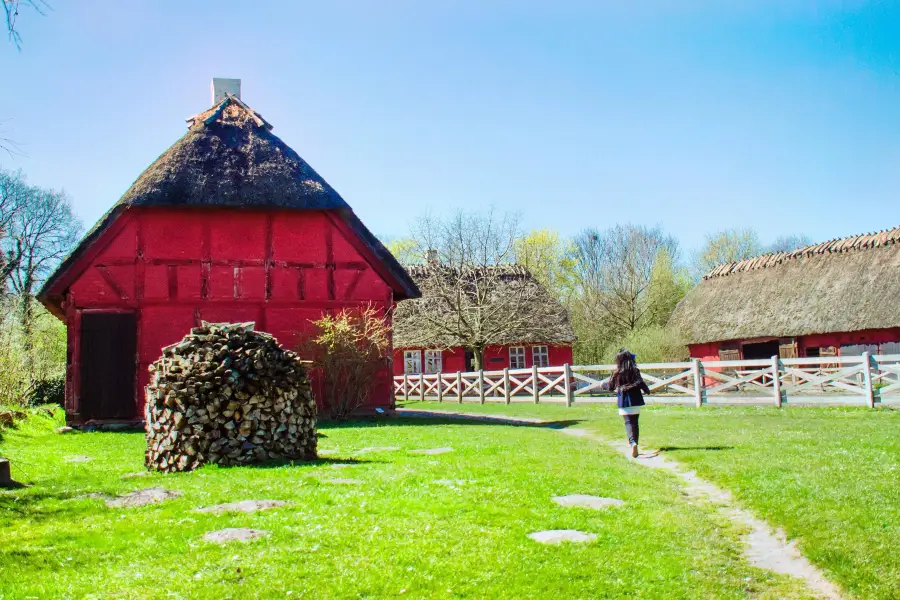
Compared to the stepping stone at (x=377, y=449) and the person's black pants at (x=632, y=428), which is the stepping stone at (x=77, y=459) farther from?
the person's black pants at (x=632, y=428)

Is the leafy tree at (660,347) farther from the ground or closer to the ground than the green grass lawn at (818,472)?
farther from the ground

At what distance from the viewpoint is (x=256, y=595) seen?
464cm

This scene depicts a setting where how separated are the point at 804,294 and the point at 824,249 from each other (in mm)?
2985

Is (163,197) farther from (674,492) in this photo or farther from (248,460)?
(674,492)

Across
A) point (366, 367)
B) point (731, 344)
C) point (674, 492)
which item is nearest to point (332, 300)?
point (366, 367)

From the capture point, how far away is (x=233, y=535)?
5898mm

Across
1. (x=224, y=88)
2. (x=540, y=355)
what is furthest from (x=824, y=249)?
(x=224, y=88)

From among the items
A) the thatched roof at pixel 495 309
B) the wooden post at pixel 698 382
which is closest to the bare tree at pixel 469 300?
the thatched roof at pixel 495 309

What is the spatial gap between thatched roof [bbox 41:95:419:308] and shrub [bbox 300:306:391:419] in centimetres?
194

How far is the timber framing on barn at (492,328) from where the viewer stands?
34.8 m

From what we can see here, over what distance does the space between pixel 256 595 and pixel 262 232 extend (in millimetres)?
15235

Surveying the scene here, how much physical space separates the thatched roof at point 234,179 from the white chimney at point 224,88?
98.9 inches

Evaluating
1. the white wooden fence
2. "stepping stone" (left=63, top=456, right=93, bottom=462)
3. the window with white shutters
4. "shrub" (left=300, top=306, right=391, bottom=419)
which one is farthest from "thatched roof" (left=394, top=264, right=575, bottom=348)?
"stepping stone" (left=63, top=456, right=93, bottom=462)

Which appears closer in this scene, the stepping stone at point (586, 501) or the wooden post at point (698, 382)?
the stepping stone at point (586, 501)
